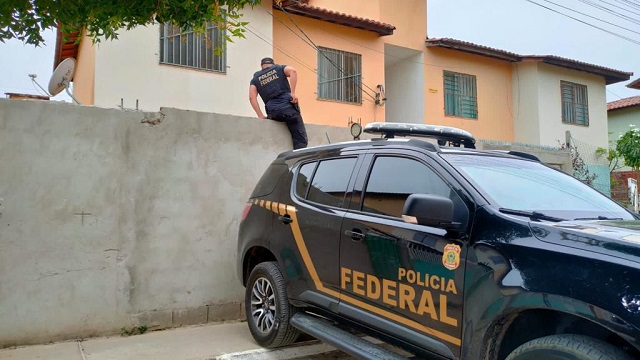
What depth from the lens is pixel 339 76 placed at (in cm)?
1279

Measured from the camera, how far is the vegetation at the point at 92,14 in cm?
398

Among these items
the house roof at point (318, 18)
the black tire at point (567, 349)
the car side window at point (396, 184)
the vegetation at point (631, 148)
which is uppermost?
the house roof at point (318, 18)

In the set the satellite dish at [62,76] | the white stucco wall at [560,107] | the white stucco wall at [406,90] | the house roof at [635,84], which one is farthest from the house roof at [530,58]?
the satellite dish at [62,76]

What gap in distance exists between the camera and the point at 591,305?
2.03 metres

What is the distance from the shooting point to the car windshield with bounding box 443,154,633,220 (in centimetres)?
284

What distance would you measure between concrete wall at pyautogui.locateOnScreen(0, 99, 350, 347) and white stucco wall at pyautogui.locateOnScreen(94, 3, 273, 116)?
13.9 ft

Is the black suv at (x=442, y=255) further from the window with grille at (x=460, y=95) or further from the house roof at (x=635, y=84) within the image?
the house roof at (x=635, y=84)

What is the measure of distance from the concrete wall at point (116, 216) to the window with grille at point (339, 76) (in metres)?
7.06

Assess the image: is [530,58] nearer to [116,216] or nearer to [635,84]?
[635,84]

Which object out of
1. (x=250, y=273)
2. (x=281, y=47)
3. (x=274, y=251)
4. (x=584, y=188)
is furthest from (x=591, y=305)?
(x=281, y=47)

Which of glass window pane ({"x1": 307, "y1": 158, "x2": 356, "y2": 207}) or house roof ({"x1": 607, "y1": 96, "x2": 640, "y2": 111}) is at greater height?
house roof ({"x1": 607, "y1": 96, "x2": 640, "y2": 111})

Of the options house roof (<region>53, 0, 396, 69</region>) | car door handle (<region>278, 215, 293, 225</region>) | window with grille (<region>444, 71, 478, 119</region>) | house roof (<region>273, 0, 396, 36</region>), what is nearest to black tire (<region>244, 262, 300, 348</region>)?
car door handle (<region>278, 215, 293, 225</region>)

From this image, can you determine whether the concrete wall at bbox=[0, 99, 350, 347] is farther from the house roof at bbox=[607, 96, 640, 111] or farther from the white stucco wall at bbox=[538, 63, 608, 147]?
the house roof at bbox=[607, 96, 640, 111]

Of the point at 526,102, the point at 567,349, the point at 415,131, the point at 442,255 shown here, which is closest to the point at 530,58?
the point at 526,102
